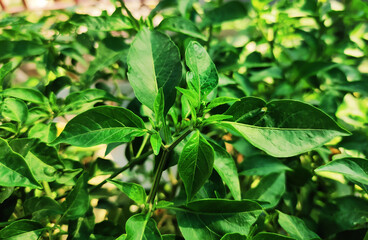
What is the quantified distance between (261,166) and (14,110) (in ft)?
1.11

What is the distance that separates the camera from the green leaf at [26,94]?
0.37 m

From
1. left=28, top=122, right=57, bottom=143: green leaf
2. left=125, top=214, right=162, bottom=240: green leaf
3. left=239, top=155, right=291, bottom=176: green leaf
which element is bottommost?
left=239, top=155, right=291, bottom=176: green leaf

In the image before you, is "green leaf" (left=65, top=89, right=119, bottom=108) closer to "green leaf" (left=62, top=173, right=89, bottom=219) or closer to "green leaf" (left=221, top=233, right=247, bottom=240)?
"green leaf" (left=62, top=173, right=89, bottom=219)

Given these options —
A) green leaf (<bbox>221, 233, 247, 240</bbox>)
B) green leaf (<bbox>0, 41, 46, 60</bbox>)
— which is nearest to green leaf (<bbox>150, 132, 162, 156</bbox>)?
green leaf (<bbox>221, 233, 247, 240</bbox>)

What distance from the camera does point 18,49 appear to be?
0.46m

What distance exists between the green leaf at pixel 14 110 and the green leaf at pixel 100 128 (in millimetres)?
125

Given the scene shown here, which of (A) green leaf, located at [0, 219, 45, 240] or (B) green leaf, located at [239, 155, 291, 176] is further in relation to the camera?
(B) green leaf, located at [239, 155, 291, 176]

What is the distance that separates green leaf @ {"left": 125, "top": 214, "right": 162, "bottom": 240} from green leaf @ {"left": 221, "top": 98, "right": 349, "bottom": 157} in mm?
126

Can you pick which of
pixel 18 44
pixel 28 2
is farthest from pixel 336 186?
pixel 28 2

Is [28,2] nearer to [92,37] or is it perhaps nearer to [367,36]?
[92,37]

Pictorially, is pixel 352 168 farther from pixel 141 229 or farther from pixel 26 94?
pixel 26 94

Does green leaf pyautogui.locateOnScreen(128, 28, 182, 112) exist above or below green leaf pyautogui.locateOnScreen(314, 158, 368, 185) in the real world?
above

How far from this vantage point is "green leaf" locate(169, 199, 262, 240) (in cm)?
29

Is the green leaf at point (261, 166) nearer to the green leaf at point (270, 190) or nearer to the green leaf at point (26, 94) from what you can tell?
the green leaf at point (270, 190)
